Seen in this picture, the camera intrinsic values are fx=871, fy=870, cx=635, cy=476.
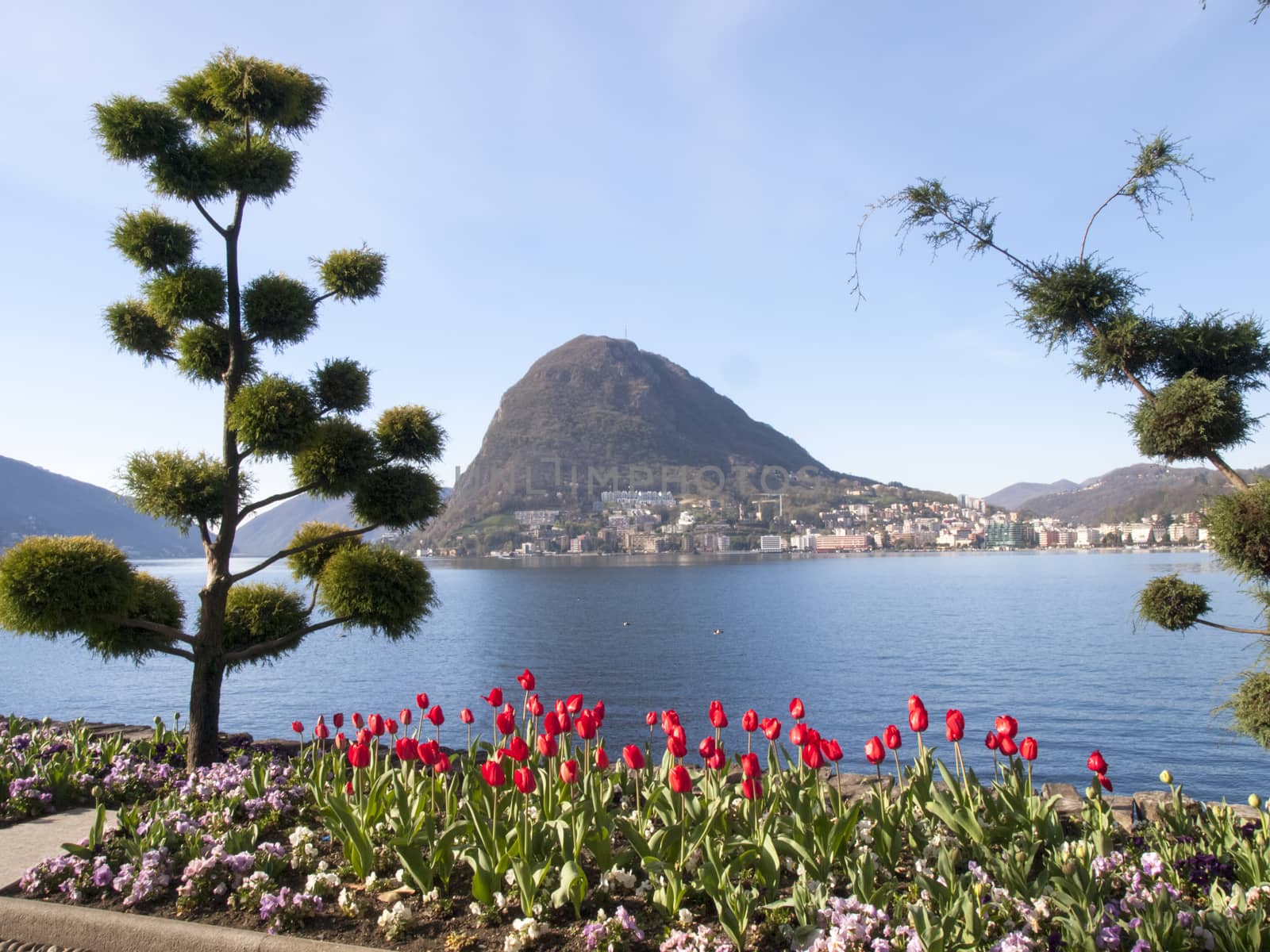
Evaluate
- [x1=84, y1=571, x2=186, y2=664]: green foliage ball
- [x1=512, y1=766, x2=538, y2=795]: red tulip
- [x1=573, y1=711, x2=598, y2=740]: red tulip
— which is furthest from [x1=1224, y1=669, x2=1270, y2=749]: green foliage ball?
[x1=84, y1=571, x2=186, y2=664]: green foliage ball

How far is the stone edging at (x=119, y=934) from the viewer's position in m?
4.90

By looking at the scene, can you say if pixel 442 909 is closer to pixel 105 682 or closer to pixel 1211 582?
pixel 105 682

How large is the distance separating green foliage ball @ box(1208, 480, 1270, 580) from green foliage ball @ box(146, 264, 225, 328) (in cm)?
989

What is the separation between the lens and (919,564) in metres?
173

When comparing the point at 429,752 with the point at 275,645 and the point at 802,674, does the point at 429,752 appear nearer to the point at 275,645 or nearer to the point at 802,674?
the point at 275,645

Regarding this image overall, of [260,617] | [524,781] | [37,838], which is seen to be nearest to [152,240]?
[260,617]

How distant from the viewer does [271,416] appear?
930 cm

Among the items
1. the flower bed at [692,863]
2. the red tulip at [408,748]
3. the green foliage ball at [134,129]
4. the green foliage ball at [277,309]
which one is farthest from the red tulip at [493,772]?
the green foliage ball at [134,129]

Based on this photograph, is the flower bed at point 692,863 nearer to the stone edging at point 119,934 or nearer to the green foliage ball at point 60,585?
the stone edging at point 119,934

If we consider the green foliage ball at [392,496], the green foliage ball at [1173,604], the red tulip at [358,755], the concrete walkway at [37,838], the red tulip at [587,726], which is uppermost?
the green foliage ball at [392,496]

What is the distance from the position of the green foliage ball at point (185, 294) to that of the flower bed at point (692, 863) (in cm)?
557

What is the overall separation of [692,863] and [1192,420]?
15.7 feet

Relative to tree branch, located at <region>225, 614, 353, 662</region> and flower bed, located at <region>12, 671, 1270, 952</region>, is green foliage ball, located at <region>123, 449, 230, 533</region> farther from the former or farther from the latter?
flower bed, located at <region>12, 671, 1270, 952</region>

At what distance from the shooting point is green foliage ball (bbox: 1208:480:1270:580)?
594cm
